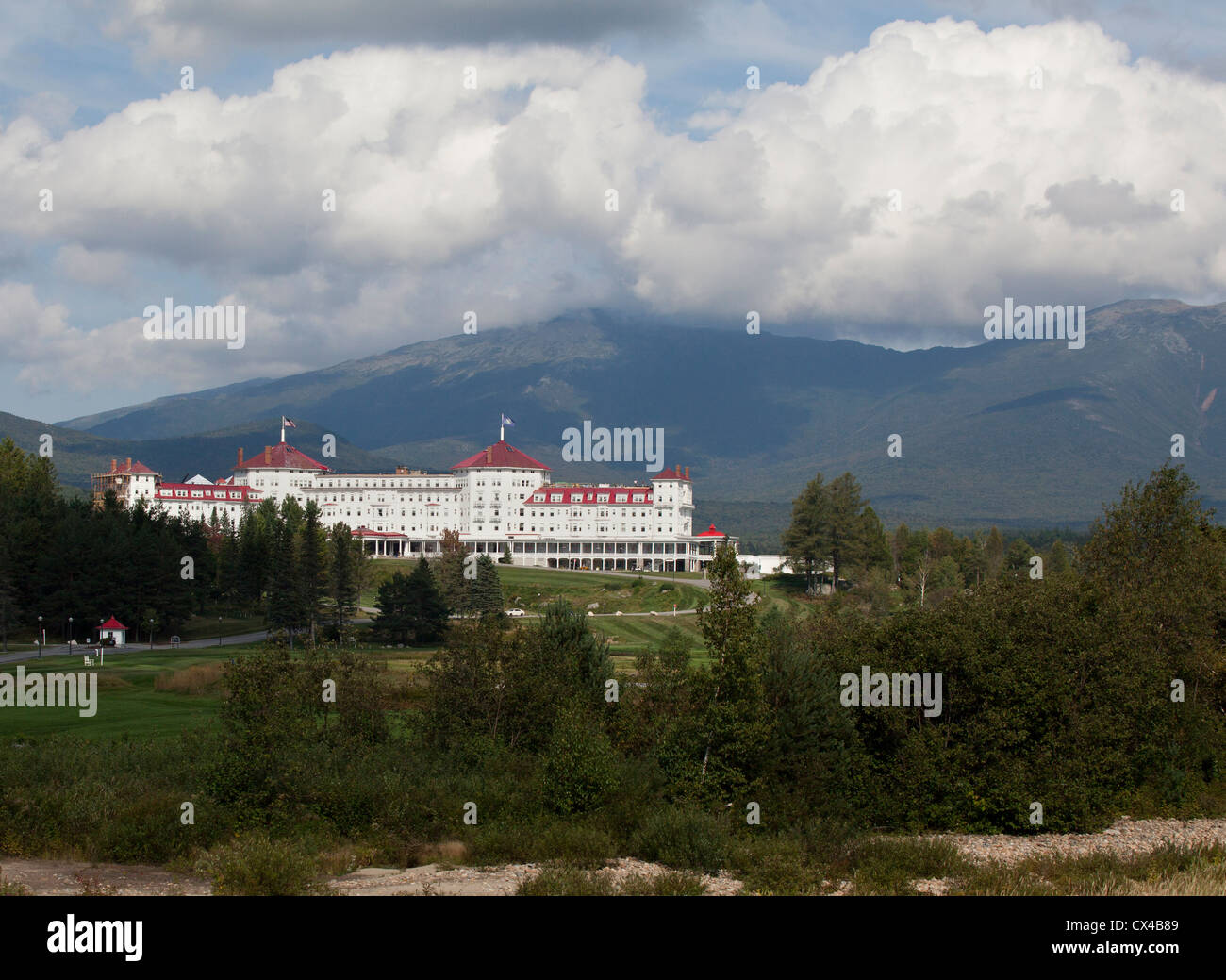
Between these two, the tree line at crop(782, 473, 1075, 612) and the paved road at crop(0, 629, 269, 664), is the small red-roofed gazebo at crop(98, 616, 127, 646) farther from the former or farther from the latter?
the tree line at crop(782, 473, 1075, 612)

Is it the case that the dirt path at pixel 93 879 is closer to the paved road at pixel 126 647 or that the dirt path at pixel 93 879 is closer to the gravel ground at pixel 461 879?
the gravel ground at pixel 461 879

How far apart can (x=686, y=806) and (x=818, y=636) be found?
50.4ft

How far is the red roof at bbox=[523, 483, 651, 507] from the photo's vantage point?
15400 cm

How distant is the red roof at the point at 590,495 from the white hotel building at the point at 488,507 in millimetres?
121

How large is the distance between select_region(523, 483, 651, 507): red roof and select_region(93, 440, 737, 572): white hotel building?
0.40 ft

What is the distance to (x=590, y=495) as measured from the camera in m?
155

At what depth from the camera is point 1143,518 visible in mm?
48969

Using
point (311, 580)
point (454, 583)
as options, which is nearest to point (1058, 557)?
point (454, 583)

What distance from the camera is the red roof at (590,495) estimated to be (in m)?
154

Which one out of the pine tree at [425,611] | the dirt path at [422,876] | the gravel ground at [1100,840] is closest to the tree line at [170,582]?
the pine tree at [425,611]

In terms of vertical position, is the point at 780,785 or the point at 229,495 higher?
the point at 229,495

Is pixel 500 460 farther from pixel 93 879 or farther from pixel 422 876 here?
pixel 93 879
